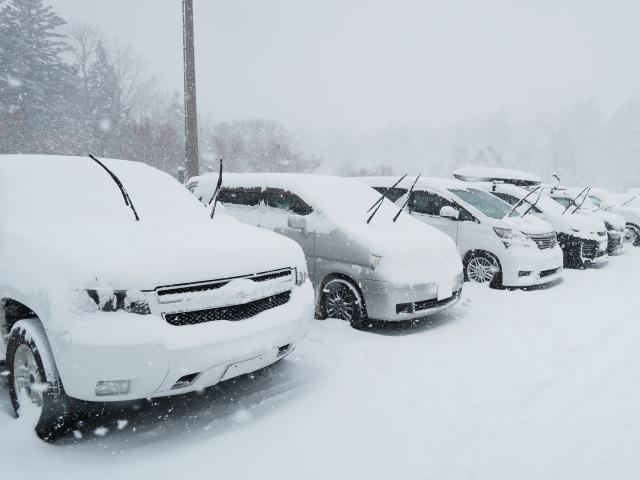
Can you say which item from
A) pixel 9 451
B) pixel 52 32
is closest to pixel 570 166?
pixel 52 32

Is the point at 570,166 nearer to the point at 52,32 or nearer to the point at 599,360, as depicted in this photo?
the point at 52,32

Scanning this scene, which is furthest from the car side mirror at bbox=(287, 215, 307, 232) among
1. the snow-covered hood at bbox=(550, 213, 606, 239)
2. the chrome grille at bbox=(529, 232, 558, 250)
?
the snow-covered hood at bbox=(550, 213, 606, 239)

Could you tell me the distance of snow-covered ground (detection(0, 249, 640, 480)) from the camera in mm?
2621

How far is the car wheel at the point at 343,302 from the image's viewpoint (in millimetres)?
4840

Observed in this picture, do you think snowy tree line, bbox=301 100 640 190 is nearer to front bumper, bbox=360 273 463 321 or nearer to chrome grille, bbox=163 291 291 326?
front bumper, bbox=360 273 463 321

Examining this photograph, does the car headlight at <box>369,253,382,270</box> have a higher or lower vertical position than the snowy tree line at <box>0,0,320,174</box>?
lower

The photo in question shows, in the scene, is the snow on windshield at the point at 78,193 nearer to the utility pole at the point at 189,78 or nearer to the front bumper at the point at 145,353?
the front bumper at the point at 145,353

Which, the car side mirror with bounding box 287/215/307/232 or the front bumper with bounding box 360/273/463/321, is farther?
the car side mirror with bounding box 287/215/307/232

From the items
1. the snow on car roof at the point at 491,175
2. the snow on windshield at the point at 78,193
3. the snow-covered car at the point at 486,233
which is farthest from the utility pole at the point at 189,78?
the snow on car roof at the point at 491,175

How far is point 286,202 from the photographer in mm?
5703

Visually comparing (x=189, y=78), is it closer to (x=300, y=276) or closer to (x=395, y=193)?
(x=395, y=193)

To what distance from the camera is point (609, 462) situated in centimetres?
269

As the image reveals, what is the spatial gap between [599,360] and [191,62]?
8078 millimetres

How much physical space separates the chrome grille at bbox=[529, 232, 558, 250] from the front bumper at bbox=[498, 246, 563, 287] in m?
0.11
